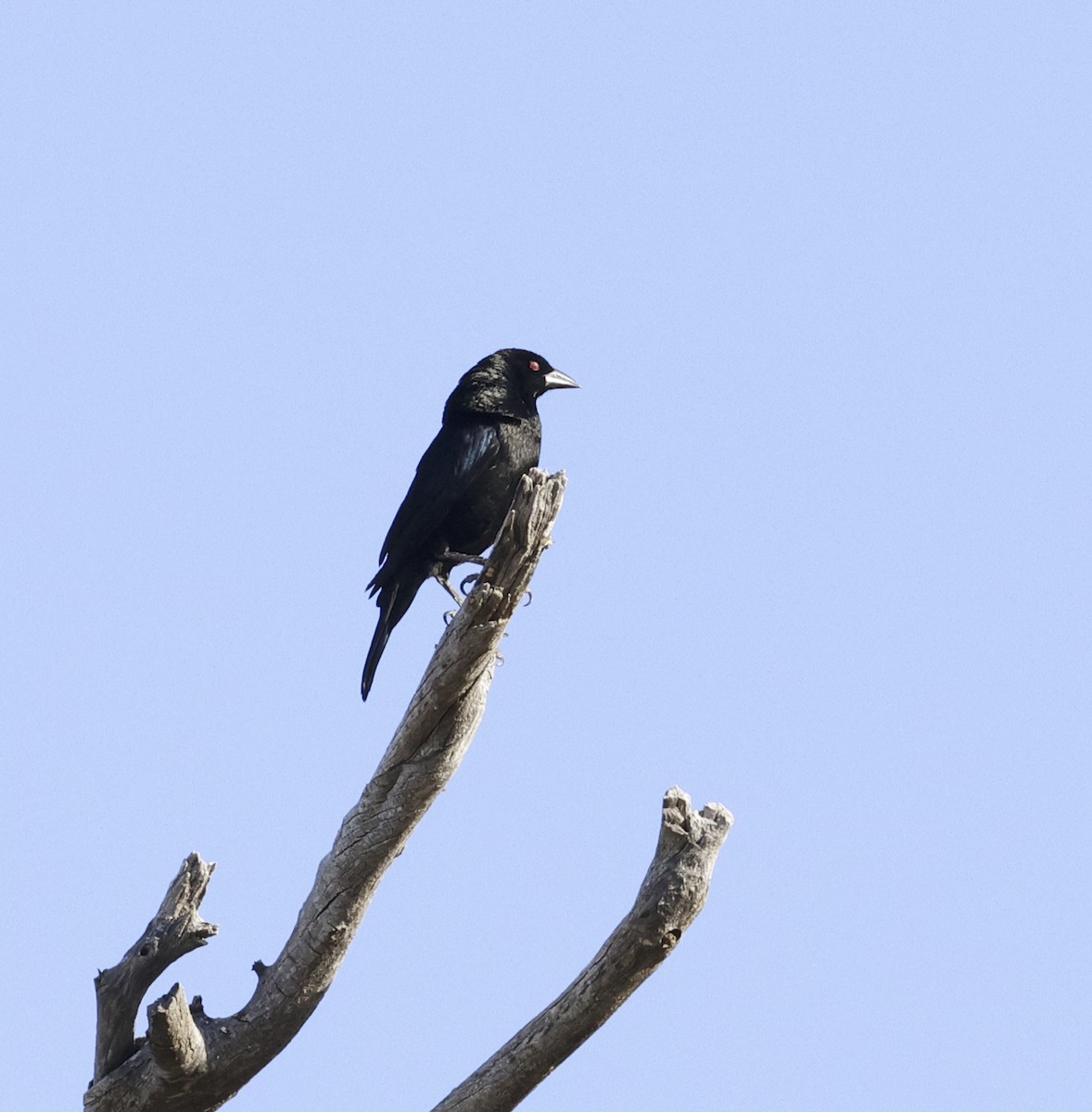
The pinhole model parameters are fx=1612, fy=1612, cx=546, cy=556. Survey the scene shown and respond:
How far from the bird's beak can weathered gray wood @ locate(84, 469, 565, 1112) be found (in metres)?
3.27

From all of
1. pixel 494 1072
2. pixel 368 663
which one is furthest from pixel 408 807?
pixel 368 663

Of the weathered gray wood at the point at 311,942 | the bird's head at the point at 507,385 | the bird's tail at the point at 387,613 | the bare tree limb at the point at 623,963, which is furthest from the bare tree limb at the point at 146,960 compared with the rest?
the bird's head at the point at 507,385

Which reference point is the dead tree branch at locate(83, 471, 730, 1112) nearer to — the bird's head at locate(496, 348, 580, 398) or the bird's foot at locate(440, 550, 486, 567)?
the bird's foot at locate(440, 550, 486, 567)

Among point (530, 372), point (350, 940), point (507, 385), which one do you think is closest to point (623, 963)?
point (350, 940)

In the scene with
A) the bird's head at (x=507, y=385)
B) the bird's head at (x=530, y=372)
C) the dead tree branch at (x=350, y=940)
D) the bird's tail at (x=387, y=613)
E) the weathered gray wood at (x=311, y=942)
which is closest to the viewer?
the dead tree branch at (x=350, y=940)

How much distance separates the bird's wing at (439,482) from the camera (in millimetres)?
7648

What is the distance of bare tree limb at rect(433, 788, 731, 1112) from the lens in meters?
5.07

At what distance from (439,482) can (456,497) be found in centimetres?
14

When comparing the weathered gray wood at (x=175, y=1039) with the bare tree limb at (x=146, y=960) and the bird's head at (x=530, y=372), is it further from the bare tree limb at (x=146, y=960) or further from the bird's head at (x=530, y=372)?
the bird's head at (x=530, y=372)

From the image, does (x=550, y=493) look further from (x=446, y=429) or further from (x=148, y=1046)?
(x=446, y=429)

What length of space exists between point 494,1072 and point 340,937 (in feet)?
2.80

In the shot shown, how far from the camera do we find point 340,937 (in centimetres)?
587

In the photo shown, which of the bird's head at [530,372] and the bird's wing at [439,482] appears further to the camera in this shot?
the bird's head at [530,372]

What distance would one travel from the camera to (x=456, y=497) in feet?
25.0
